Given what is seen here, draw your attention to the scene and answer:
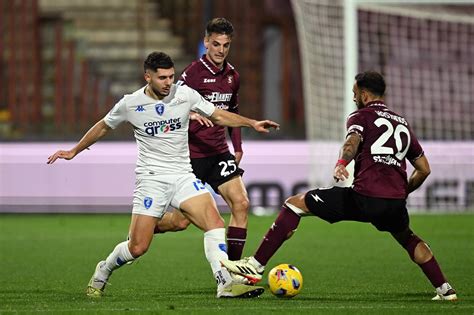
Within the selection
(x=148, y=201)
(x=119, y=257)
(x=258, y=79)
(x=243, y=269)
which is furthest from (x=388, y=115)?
(x=258, y=79)

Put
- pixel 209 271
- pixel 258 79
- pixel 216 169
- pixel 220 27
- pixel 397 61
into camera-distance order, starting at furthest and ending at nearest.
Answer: pixel 258 79
pixel 397 61
pixel 209 271
pixel 216 169
pixel 220 27

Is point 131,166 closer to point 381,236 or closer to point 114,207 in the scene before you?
point 114,207

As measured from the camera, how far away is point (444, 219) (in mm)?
17719

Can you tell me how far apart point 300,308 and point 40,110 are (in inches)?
659

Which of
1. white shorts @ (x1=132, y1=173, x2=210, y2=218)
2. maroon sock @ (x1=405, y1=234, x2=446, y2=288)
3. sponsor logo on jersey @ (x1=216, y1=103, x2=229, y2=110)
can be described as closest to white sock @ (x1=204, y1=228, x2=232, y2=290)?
white shorts @ (x1=132, y1=173, x2=210, y2=218)

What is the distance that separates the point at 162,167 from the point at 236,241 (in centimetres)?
126

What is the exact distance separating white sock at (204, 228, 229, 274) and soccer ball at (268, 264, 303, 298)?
0.41 metres

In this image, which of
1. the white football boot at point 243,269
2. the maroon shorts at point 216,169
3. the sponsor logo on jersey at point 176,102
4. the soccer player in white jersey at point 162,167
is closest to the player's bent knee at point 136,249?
the soccer player in white jersey at point 162,167

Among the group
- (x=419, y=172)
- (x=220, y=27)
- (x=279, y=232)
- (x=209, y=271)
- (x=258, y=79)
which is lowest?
(x=209, y=271)

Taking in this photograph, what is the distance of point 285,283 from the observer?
846cm

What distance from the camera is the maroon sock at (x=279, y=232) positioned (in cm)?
867

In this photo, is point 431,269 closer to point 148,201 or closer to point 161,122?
point 148,201

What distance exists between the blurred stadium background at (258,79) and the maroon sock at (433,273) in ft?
30.5

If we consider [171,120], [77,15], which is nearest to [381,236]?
[171,120]
